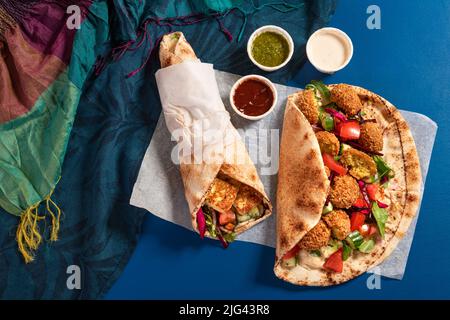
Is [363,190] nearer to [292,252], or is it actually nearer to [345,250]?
[345,250]

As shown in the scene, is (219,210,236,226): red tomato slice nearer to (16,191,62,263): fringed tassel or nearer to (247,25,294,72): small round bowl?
(247,25,294,72): small round bowl

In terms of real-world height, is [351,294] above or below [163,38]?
below

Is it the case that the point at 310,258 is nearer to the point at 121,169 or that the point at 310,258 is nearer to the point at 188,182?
the point at 188,182

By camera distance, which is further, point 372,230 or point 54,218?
point 54,218

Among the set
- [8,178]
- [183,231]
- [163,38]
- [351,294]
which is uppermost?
[163,38]

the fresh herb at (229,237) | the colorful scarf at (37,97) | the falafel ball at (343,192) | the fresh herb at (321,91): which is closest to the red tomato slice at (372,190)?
the falafel ball at (343,192)

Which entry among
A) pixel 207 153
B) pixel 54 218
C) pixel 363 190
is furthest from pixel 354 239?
pixel 54 218

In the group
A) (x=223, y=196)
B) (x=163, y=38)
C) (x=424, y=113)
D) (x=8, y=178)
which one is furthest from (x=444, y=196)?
(x=8, y=178)

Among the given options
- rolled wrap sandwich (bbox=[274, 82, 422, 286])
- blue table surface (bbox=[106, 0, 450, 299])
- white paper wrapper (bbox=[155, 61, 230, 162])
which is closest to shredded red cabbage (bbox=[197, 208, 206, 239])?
blue table surface (bbox=[106, 0, 450, 299])
